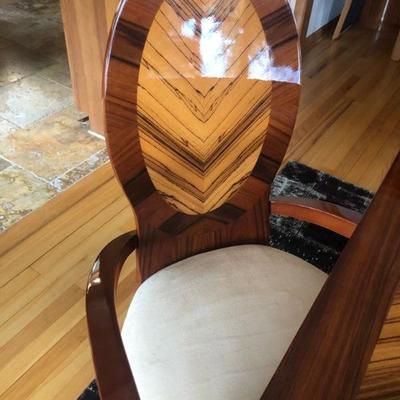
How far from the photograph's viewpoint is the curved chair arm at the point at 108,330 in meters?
0.51

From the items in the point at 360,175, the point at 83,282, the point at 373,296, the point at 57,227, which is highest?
the point at 360,175

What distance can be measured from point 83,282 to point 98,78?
84 cm

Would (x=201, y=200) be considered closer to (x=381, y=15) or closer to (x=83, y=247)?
(x=83, y=247)

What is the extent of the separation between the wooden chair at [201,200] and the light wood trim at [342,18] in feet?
8.35

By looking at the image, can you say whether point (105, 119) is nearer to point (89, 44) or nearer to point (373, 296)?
point (373, 296)

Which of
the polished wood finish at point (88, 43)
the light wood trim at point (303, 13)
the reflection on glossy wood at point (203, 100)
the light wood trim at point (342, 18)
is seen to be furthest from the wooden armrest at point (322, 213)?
the light wood trim at point (342, 18)

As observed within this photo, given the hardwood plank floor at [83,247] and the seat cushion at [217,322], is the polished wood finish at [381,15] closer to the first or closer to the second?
the hardwood plank floor at [83,247]

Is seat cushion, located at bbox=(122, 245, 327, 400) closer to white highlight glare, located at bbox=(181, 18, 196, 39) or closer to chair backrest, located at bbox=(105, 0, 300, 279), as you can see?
chair backrest, located at bbox=(105, 0, 300, 279)

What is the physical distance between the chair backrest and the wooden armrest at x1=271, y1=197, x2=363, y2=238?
0.04 m

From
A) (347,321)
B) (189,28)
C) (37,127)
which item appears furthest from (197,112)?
(37,127)

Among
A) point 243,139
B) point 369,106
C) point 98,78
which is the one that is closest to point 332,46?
point 369,106

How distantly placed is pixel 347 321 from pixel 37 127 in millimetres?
1855

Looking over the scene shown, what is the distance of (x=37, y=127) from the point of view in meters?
2.02

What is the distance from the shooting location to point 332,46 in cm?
301
